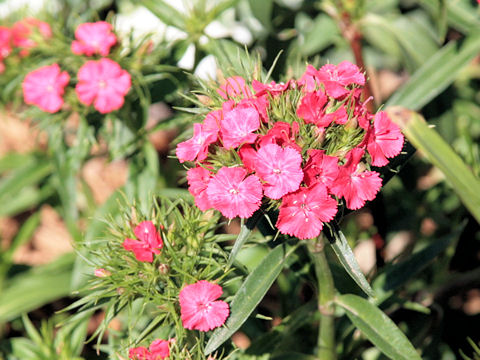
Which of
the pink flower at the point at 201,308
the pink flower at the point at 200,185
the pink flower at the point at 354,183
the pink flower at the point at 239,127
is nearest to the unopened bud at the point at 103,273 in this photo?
the pink flower at the point at 201,308

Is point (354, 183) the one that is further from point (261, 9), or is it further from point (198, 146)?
point (261, 9)

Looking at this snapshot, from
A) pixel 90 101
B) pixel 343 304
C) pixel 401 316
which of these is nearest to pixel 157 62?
pixel 90 101

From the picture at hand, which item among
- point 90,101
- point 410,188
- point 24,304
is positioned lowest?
point 24,304

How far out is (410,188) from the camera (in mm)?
2260

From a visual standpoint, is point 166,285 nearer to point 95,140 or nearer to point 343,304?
point 343,304

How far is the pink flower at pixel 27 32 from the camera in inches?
77.2

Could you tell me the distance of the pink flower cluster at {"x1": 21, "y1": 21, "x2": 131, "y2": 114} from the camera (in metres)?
1.78

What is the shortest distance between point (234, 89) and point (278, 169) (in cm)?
31

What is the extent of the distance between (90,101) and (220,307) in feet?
2.88

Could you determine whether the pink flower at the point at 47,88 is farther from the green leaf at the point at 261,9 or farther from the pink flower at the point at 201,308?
the pink flower at the point at 201,308

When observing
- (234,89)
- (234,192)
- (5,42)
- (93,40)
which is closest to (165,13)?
(93,40)

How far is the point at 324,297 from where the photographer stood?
1.44m

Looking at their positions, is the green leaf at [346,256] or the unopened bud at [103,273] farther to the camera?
the unopened bud at [103,273]

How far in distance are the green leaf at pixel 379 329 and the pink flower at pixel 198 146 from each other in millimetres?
535
